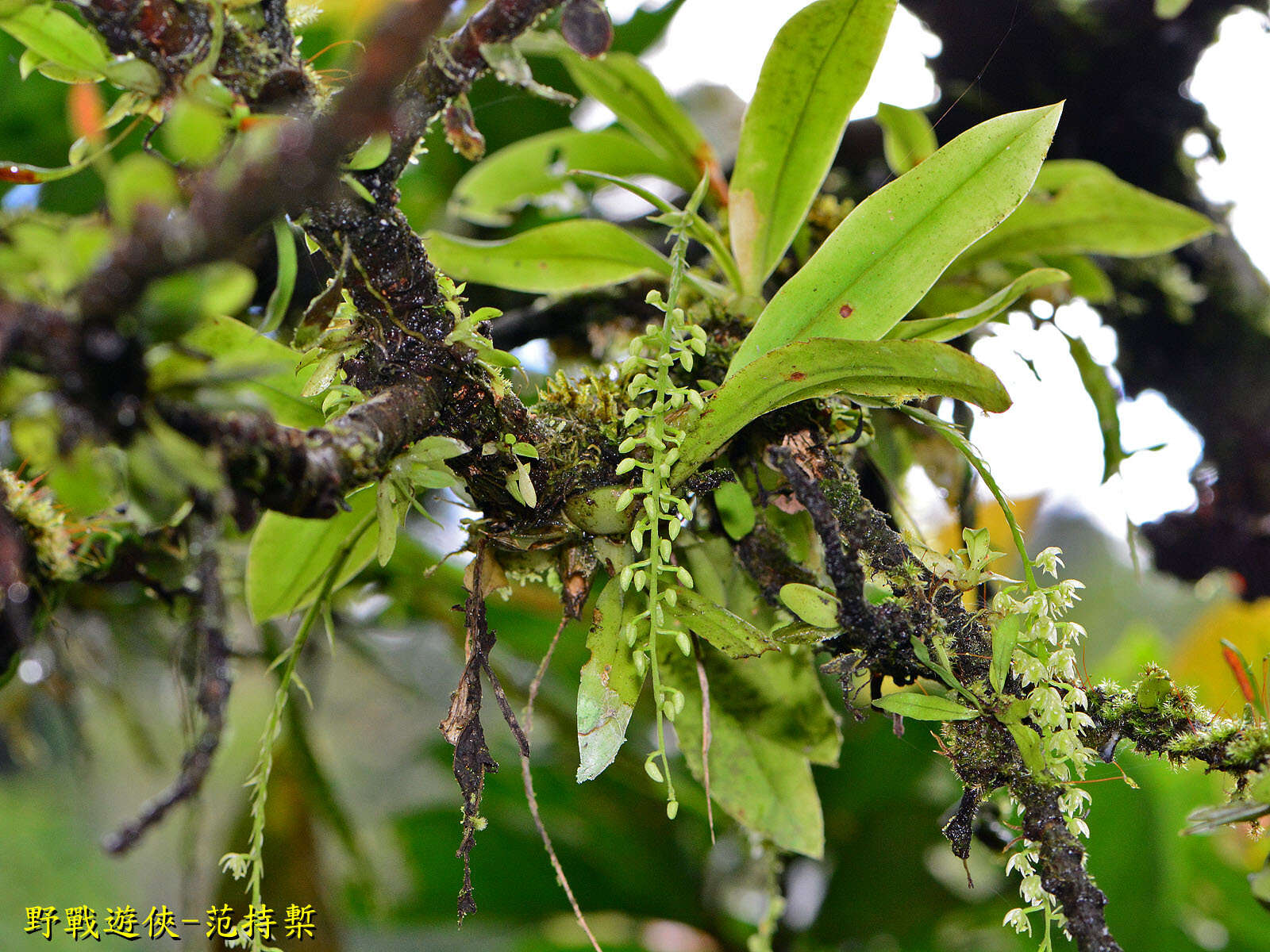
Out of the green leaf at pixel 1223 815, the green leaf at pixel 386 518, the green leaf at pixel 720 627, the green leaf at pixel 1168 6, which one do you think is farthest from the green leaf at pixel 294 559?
the green leaf at pixel 1168 6

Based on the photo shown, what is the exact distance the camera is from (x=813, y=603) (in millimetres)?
472

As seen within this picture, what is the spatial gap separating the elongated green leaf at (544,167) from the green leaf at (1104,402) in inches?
18.9

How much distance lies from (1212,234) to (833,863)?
3.69ft

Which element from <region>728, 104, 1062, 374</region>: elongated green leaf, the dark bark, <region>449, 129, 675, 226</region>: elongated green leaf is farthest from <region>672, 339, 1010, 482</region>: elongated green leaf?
the dark bark

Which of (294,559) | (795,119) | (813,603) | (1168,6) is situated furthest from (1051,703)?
(1168,6)

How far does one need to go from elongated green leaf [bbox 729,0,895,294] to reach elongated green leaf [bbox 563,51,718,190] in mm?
158

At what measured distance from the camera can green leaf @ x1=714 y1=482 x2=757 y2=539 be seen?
612 mm

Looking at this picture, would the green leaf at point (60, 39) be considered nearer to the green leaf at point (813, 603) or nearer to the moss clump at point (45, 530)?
the moss clump at point (45, 530)

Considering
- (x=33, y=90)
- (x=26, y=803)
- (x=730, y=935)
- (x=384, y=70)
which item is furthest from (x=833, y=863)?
(x=26, y=803)

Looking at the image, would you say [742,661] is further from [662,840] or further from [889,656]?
[662,840]

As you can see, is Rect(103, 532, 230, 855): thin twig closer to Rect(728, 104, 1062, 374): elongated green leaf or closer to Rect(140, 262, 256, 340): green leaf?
Rect(140, 262, 256, 340): green leaf

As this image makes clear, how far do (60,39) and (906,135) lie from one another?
79 centimetres

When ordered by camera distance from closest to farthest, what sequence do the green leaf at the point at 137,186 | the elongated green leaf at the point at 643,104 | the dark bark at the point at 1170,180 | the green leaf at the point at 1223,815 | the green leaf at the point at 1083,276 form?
the green leaf at the point at 137,186
the green leaf at the point at 1223,815
the elongated green leaf at the point at 643,104
the green leaf at the point at 1083,276
the dark bark at the point at 1170,180

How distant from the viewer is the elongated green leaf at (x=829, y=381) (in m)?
0.49
